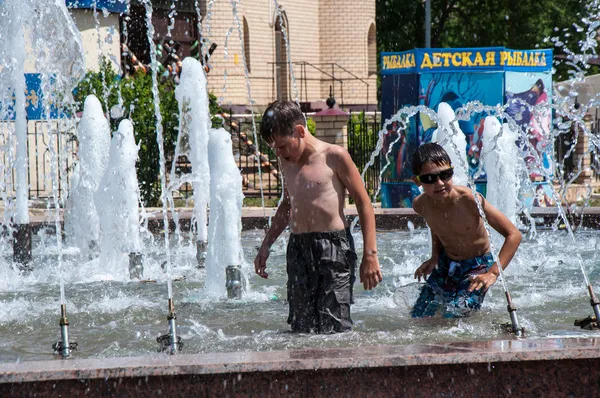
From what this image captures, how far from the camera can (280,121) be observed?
4.62 meters

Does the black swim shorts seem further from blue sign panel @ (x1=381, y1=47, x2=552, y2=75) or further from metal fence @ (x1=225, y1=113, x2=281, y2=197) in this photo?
metal fence @ (x1=225, y1=113, x2=281, y2=197)

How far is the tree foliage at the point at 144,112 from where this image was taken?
48.0 feet

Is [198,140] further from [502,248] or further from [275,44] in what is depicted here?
[275,44]

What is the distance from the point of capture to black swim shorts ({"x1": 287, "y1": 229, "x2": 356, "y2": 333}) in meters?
4.70

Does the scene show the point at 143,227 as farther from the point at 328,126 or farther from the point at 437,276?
the point at 328,126

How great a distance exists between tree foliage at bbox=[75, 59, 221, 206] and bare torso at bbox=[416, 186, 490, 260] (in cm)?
955

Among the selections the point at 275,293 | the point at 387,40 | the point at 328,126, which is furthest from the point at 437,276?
the point at 387,40

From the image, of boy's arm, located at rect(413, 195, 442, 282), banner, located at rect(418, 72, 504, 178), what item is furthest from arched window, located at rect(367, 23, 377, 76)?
boy's arm, located at rect(413, 195, 442, 282)

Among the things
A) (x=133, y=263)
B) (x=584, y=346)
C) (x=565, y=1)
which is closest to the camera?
(x=584, y=346)

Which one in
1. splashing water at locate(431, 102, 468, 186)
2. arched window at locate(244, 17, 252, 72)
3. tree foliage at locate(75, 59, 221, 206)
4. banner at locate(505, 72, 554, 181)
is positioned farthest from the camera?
arched window at locate(244, 17, 252, 72)

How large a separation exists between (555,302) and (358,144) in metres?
12.0

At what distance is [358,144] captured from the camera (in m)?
18.3

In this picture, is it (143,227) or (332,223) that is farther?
(143,227)

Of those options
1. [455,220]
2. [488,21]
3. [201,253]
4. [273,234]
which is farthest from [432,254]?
[488,21]
